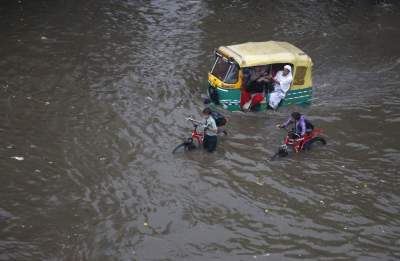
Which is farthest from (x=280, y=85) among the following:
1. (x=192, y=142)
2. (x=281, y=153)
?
(x=192, y=142)

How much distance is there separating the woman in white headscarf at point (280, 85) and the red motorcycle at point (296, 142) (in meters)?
1.89

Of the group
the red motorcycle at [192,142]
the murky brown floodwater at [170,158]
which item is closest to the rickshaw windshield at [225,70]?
the murky brown floodwater at [170,158]

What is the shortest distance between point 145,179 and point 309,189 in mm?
3766

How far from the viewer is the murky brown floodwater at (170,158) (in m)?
9.79

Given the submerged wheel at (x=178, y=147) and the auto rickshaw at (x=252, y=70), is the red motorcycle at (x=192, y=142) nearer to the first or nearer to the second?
the submerged wheel at (x=178, y=147)

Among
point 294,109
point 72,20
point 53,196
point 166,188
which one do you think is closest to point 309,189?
point 166,188

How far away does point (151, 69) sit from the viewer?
17688mm

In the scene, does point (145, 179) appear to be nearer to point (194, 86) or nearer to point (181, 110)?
point (181, 110)

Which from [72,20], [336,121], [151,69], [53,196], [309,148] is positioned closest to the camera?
[53,196]

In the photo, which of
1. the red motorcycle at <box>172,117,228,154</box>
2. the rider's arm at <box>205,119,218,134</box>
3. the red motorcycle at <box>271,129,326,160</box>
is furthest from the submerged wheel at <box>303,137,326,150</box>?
the red motorcycle at <box>172,117,228,154</box>

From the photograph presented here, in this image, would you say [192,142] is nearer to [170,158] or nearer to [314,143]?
[170,158]

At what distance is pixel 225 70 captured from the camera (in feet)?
47.4

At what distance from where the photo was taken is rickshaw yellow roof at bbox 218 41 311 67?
1412 cm

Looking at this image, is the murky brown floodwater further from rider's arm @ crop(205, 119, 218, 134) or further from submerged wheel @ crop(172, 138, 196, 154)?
rider's arm @ crop(205, 119, 218, 134)
